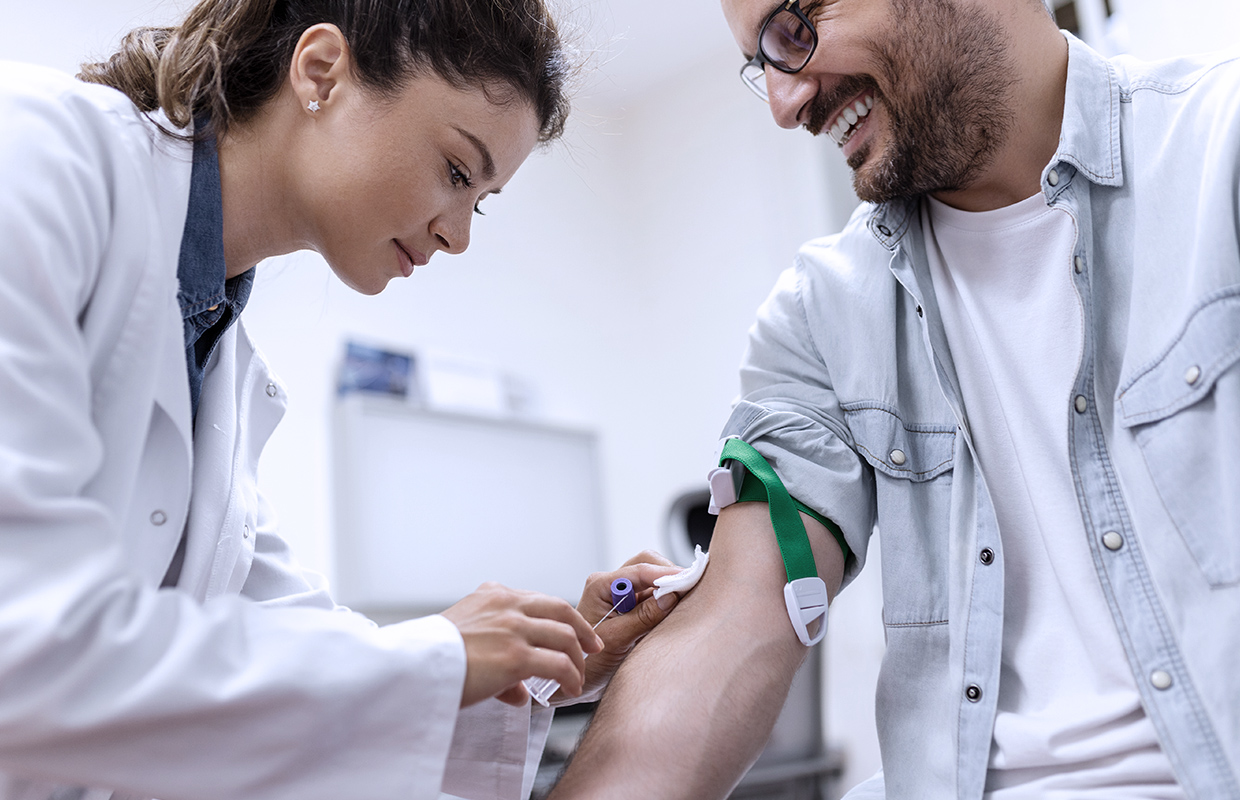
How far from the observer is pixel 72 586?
27.8 inches

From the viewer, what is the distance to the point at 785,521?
1.15m

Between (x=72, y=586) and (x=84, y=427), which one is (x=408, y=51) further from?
(x=72, y=586)

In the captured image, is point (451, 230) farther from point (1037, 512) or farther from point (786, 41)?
point (1037, 512)

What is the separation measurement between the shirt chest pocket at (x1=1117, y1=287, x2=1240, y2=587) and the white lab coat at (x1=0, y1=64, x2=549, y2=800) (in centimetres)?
70

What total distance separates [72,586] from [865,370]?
0.88 meters

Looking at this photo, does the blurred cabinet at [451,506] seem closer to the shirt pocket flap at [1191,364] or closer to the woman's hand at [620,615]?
the woman's hand at [620,615]

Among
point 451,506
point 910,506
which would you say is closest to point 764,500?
point 910,506

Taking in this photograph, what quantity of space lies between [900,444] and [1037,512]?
0.56ft

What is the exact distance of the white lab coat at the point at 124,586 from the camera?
707 mm

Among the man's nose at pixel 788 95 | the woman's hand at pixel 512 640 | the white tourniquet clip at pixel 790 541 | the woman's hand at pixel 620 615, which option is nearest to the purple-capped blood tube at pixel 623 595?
the woman's hand at pixel 620 615

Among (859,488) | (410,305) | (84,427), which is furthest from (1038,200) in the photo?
(410,305)

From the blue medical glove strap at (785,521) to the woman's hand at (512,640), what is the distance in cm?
29

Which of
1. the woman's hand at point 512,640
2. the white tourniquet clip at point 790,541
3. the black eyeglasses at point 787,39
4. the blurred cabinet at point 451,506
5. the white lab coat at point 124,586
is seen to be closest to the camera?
the white lab coat at point 124,586

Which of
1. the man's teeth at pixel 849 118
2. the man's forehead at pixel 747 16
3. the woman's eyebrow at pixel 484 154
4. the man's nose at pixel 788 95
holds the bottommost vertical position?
the woman's eyebrow at pixel 484 154
